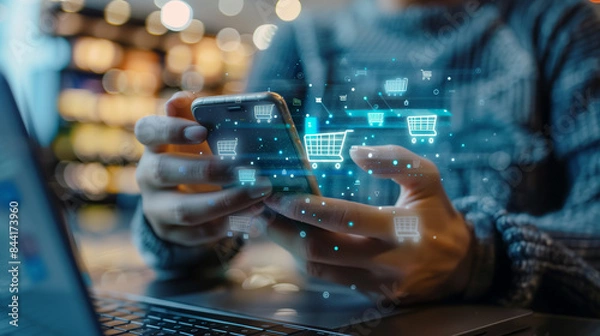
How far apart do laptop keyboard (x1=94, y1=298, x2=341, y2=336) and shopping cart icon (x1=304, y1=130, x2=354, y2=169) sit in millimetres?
126

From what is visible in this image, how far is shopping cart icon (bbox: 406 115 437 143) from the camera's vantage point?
1.47 feet

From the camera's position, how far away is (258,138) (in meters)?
0.47

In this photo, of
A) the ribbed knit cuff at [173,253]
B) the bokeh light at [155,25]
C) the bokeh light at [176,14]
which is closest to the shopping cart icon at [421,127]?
the ribbed knit cuff at [173,253]

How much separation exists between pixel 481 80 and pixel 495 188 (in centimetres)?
11

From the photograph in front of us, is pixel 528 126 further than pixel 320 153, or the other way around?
pixel 528 126

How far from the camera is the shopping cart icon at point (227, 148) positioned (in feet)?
1.59

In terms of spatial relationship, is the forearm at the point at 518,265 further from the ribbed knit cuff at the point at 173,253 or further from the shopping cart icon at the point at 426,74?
the ribbed knit cuff at the point at 173,253

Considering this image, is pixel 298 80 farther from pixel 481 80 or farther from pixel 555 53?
pixel 555 53

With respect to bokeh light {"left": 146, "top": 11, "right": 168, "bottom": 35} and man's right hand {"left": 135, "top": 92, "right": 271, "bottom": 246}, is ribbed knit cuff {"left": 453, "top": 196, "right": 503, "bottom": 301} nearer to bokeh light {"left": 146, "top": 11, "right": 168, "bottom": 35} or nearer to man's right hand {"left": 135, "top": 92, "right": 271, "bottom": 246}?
man's right hand {"left": 135, "top": 92, "right": 271, "bottom": 246}

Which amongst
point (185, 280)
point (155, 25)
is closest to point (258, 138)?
point (185, 280)

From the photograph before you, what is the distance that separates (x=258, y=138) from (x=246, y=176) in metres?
0.04

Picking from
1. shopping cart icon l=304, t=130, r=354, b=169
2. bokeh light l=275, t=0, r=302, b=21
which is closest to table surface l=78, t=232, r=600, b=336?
shopping cart icon l=304, t=130, r=354, b=169

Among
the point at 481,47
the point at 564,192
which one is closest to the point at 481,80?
the point at 481,47

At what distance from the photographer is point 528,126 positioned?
591 mm
